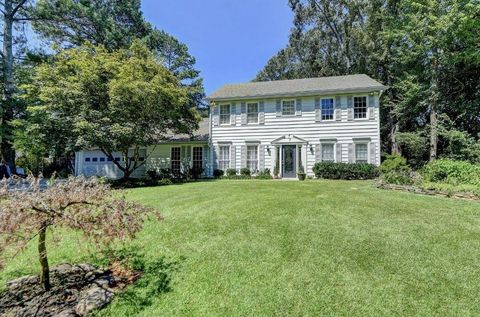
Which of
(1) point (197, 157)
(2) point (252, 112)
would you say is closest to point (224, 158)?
(1) point (197, 157)

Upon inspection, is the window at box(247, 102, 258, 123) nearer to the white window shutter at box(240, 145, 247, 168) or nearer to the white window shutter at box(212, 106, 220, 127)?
the white window shutter at box(240, 145, 247, 168)

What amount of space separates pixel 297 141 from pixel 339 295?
1404 centimetres

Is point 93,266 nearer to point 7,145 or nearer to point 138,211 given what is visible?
point 138,211

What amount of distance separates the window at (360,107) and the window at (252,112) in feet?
19.7

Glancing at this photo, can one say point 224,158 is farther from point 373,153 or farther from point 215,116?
point 373,153

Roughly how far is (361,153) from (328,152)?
1841mm

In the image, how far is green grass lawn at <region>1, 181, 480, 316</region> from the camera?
3518 mm

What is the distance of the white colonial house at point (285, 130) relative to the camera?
644 inches

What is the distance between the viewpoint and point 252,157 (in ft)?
→ 59.3

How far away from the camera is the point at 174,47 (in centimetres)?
2709

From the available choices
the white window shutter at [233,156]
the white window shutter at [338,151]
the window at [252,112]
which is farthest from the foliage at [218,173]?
the white window shutter at [338,151]

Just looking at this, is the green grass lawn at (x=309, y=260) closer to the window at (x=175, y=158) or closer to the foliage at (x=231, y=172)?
the foliage at (x=231, y=172)

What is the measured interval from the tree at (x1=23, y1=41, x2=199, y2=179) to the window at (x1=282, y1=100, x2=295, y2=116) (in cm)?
688

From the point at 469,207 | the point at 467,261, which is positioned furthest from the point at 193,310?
the point at 469,207
